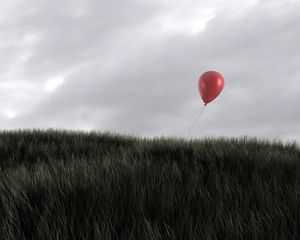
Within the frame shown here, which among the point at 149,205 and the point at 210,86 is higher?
the point at 210,86

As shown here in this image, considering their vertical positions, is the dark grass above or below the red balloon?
below

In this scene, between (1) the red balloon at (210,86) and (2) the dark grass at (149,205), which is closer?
(2) the dark grass at (149,205)

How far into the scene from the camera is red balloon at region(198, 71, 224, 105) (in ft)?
27.7

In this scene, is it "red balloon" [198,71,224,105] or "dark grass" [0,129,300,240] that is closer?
"dark grass" [0,129,300,240]

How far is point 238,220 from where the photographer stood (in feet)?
6.22

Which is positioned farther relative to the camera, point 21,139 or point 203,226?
point 21,139

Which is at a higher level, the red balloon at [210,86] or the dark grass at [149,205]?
the red balloon at [210,86]

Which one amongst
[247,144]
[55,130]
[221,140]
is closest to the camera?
[247,144]

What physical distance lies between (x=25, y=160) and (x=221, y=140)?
2.37 metres

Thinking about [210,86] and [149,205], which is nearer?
[149,205]

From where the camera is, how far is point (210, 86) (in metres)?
8.45

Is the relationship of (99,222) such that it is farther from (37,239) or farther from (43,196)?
(43,196)

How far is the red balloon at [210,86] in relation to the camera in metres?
8.43

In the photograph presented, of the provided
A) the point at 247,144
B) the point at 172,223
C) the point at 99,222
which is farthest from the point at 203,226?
the point at 247,144
